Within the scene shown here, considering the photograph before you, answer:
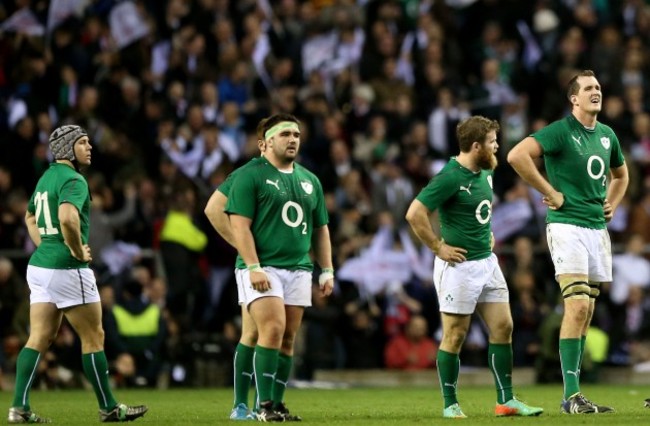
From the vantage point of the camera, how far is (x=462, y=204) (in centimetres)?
1291

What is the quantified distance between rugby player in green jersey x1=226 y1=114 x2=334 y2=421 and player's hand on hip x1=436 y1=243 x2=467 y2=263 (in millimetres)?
970

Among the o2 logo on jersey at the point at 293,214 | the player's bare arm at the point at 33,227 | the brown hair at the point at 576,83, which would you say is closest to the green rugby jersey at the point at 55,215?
the player's bare arm at the point at 33,227

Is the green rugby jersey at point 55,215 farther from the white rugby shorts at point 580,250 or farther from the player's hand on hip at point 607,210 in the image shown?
the player's hand on hip at point 607,210

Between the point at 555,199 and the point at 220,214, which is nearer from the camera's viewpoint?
the point at 555,199

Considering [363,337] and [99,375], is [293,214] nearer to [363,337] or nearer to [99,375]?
[99,375]

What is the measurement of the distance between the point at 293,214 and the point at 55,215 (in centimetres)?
197

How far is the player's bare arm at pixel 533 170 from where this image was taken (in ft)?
43.1

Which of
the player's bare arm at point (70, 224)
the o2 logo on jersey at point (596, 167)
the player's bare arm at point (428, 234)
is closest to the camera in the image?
the player's bare arm at point (70, 224)

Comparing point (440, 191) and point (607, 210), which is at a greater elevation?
point (440, 191)

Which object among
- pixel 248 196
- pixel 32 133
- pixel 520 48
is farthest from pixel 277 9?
pixel 248 196

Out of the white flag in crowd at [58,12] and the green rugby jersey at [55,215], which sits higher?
the white flag in crowd at [58,12]

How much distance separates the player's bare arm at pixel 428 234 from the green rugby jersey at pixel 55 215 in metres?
2.69

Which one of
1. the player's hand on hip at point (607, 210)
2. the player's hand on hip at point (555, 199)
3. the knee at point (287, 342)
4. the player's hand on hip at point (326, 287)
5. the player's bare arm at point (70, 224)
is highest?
the player's hand on hip at point (555, 199)

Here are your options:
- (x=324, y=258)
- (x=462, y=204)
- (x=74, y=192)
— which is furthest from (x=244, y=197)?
(x=462, y=204)
